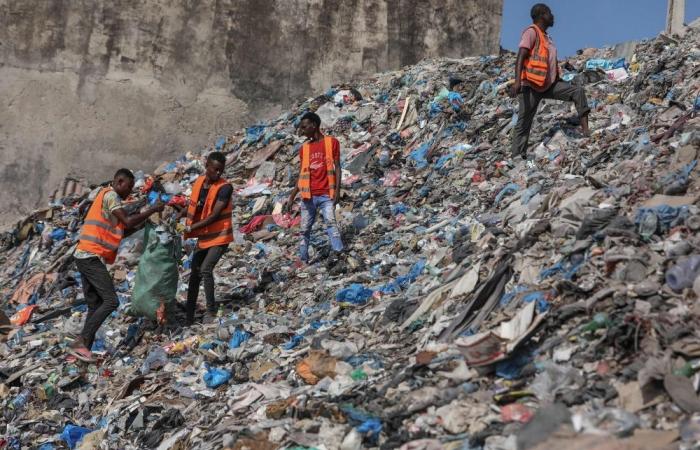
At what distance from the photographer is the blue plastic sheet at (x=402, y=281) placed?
6.03 metres

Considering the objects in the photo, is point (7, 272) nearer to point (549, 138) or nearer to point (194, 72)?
point (194, 72)

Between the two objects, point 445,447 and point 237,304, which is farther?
point 237,304

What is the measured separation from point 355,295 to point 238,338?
90 centimetres

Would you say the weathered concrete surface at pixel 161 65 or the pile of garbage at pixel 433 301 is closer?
the pile of garbage at pixel 433 301

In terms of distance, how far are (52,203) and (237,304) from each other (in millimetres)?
4860

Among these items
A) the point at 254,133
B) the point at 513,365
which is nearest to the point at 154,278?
the point at 513,365

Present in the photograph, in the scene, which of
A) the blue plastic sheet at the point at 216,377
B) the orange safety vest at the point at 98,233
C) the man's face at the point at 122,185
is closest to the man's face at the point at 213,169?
the man's face at the point at 122,185

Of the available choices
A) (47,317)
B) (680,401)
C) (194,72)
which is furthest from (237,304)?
(194,72)

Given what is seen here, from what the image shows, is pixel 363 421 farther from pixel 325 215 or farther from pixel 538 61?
pixel 538 61

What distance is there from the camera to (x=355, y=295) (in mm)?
6078

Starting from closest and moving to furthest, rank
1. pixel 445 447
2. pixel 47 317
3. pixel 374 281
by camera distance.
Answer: pixel 445 447 → pixel 374 281 → pixel 47 317

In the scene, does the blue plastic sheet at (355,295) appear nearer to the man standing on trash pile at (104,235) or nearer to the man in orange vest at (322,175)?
the man in orange vest at (322,175)

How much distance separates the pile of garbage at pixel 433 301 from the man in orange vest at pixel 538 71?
48 centimetres

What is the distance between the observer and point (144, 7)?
1126 centimetres
